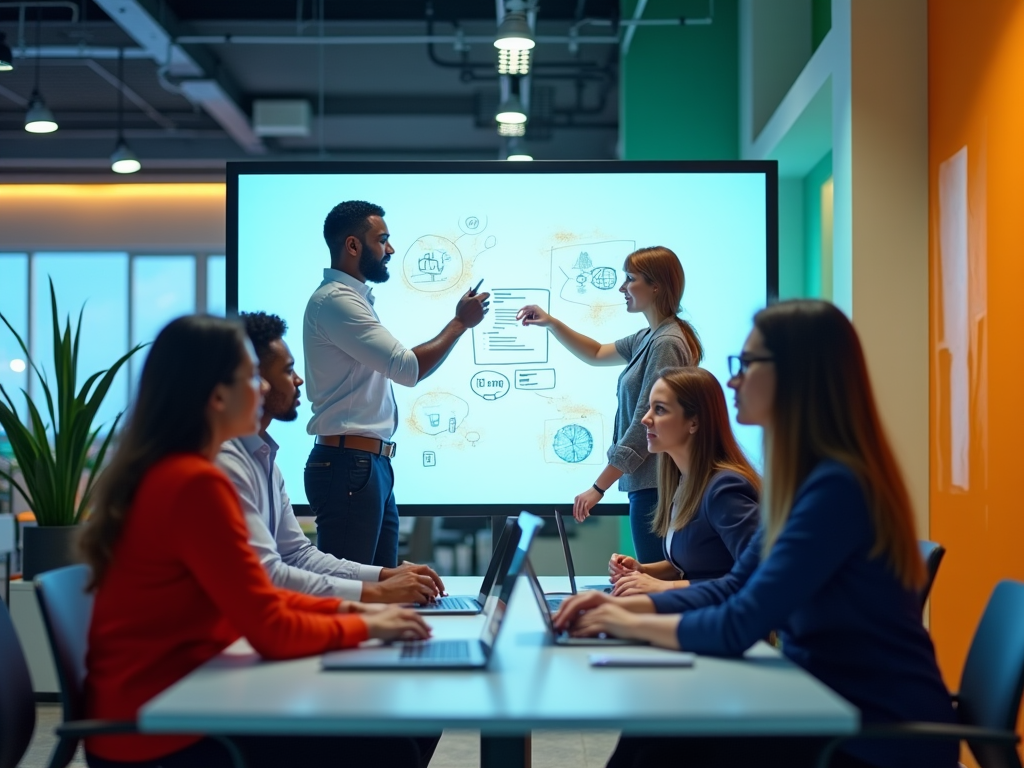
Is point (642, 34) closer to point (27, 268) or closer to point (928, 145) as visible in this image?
point (928, 145)

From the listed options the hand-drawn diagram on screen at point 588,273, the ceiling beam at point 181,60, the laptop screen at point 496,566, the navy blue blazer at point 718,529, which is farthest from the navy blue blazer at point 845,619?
the ceiling beam at point 181,60

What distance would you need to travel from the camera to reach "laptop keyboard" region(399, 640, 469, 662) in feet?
5.70

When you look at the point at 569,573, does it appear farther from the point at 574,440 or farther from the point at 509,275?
the point at 509,275

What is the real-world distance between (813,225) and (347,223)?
313 cm

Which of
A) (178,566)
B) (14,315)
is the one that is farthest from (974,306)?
(14,315)

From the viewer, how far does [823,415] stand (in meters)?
1.82

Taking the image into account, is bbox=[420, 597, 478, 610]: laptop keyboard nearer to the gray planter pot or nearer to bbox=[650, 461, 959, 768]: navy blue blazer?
bbox=[650, 461, 959, 768]: navy blue blazer

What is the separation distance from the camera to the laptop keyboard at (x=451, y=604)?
7.56 feet

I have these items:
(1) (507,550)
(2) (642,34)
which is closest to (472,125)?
(2) (642,34)

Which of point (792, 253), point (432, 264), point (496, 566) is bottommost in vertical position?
point (496, 566)

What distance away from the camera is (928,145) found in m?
3.96

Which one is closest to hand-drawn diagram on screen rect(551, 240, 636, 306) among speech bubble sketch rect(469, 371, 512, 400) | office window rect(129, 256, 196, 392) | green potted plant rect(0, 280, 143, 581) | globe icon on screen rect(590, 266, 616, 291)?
globe icon on screen rect(590, 266, 616, 291)

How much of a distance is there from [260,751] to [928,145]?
325 cm

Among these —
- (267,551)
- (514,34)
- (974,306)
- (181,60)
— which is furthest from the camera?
(181,60)
